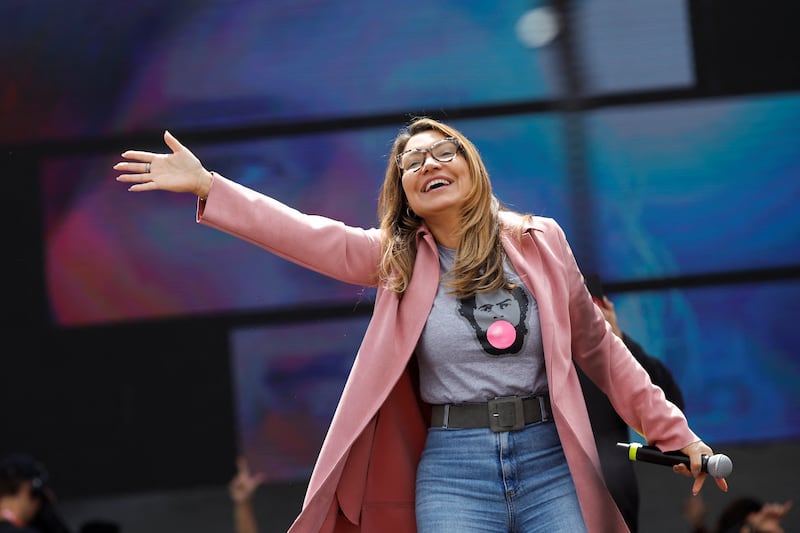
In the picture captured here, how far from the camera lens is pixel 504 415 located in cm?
285

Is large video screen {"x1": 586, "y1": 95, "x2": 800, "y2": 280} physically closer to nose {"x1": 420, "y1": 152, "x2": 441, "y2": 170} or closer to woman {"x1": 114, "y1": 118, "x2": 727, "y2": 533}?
woman {"x1": 114, "y1": 118, "x2": 727, "y2": 533}

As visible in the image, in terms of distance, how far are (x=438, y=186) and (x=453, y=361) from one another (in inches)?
19.9

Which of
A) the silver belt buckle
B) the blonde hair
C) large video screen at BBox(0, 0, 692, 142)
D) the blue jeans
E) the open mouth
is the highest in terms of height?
large video screen at BBox(0, 0, 692, 142)

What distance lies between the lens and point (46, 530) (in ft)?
16.3

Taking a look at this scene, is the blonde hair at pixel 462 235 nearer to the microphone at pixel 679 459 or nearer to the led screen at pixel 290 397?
the microphone at pixel 679 459

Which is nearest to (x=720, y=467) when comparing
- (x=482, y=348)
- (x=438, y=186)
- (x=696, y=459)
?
(x=696, y=459)

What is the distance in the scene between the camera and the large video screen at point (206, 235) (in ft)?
16.3

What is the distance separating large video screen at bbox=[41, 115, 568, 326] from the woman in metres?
1.76

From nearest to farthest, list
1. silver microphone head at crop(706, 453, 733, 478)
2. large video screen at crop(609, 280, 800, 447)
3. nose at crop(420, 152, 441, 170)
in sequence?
silver microphone head at crop(706, 453, 733, 478) < nose at crop(420, 152, 441, 170) < large video screen at crop(609, 280, 800, 447)

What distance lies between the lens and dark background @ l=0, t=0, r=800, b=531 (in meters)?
4.92

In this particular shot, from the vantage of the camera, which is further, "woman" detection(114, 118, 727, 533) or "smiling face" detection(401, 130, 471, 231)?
"smiling face" detection(401, 130, 471, 231)

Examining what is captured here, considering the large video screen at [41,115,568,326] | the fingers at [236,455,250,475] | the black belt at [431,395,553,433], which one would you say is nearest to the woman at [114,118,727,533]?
the black belt at [431,395,553,433]

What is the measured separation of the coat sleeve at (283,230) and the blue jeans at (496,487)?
0.55 meters

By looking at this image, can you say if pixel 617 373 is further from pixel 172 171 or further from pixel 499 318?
pixel 172 171
